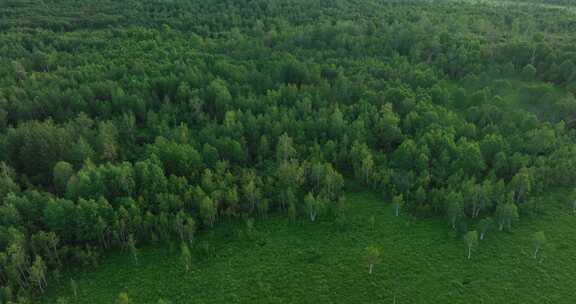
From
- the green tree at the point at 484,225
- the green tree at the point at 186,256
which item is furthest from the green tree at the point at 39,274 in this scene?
the green tree at the point at 484,225

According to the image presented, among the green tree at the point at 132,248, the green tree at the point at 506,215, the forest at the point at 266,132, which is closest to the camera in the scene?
the green tree at the point at 132,248

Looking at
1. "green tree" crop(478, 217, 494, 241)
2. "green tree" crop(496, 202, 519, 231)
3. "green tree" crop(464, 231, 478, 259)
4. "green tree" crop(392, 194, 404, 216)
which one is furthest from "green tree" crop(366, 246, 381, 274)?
"green tree" crop(496, 202, 519, 231)

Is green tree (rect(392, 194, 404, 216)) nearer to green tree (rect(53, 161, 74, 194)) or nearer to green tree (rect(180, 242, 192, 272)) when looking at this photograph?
green tree (rect(180, 242, 192, 272))

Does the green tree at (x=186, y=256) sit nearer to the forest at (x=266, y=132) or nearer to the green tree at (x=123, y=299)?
the forest at (x=266, y=132)

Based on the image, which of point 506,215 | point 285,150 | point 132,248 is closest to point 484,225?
point 506,215

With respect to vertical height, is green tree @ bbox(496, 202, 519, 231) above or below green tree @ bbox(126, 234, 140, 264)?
above

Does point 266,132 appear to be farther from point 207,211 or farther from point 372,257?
point 372,257

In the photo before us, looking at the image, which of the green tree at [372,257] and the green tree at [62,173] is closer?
the green tree at [372,257]
